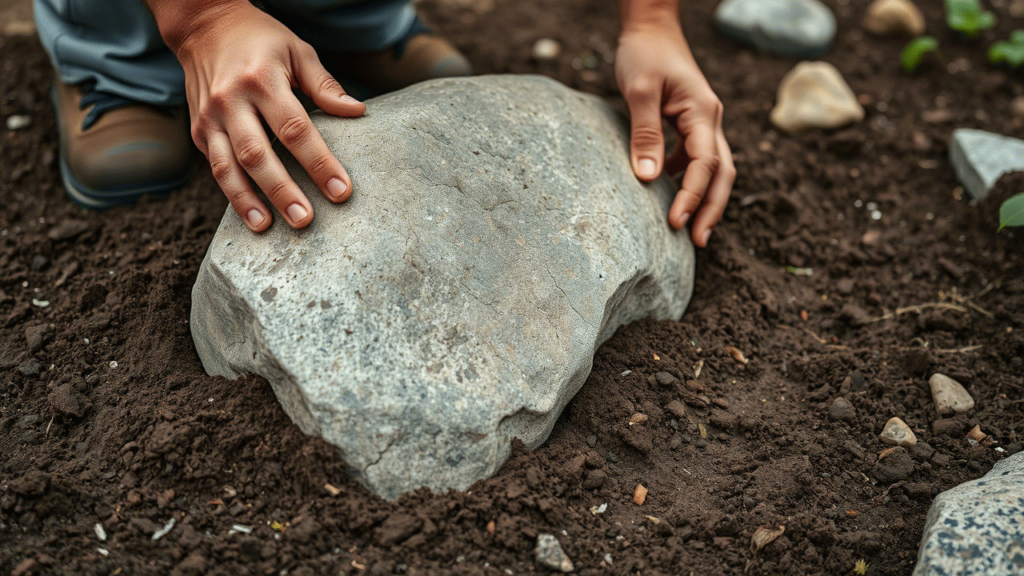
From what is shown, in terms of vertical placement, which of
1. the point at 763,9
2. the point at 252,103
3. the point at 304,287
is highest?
the point at 252,103

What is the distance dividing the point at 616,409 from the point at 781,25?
7.56 ft

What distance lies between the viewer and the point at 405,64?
9.21 ft

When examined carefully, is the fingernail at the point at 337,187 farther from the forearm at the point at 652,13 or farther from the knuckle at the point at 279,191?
the forearm at the point at 652,13

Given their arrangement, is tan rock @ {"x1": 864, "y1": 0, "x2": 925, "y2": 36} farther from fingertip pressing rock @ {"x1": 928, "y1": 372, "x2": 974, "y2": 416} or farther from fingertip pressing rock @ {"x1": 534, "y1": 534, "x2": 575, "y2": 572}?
fingertip pressing rock @ {"x1": 534, "y1": 534, "x2": 575, "y2": 572}

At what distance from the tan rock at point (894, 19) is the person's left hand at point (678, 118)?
68.5 inches

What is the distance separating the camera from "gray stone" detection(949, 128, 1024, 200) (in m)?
2.55

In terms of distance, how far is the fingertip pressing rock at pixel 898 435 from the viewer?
1.83m

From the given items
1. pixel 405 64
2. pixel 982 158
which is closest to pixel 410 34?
pixel 405 64

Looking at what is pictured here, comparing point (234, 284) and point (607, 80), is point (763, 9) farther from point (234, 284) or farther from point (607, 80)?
point (234, 284)

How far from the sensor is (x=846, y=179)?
2.76 metres

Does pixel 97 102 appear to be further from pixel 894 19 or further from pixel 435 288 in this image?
pixel 894 19

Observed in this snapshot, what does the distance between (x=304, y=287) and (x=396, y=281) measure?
0.20m

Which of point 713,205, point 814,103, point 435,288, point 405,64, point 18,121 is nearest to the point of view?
point 435,288

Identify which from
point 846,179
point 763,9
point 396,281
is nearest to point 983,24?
point 763,9
